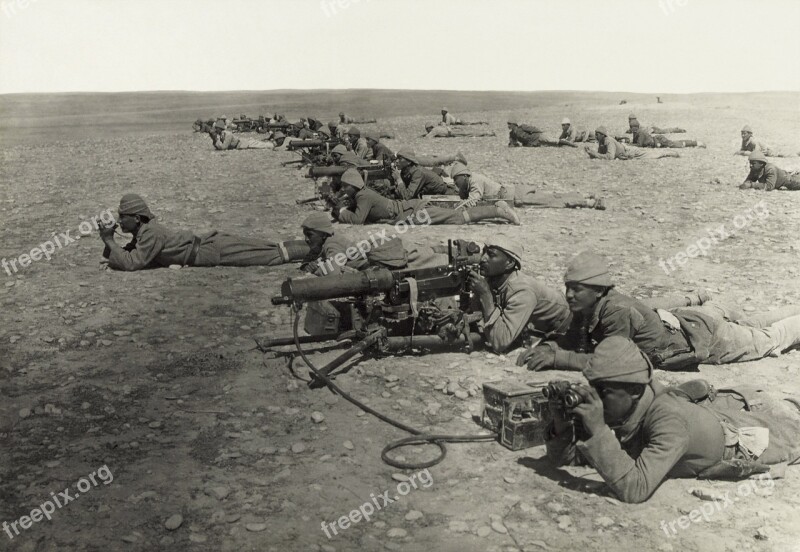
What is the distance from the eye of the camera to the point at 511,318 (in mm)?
6727

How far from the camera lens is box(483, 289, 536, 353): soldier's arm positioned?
22.1ft

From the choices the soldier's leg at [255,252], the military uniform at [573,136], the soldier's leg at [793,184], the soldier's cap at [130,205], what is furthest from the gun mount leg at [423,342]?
the military uniform at [573,136]

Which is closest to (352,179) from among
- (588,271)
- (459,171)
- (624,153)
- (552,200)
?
(459,171)

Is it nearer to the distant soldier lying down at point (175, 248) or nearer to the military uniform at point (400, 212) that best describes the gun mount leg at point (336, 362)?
the distant soldier lying down at point (175, 248)

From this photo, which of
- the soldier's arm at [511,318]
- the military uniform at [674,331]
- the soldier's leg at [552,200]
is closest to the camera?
the military uniform at [674,331]

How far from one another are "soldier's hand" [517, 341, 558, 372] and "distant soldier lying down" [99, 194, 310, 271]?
4.38 meters

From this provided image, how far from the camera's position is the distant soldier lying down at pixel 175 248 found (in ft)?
31.5

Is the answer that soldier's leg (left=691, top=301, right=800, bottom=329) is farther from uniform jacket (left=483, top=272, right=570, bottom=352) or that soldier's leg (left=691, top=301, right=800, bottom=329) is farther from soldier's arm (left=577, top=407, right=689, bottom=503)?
soldier's arm (left=577, top=407, right=689, bottom=503)

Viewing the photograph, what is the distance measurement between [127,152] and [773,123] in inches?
1082

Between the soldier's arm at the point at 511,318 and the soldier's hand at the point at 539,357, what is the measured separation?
21 cm

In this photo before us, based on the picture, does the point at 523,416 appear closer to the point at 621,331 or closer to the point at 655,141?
the point at 621,331

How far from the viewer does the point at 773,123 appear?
98.8 ft

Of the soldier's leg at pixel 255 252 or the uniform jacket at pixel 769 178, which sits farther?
the uniform jacket at pixel 769 178

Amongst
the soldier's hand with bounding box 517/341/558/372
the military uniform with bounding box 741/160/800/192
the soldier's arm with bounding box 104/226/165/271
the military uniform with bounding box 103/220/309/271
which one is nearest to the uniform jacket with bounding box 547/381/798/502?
the soldier's hand with bounding box 517/341/558/372
